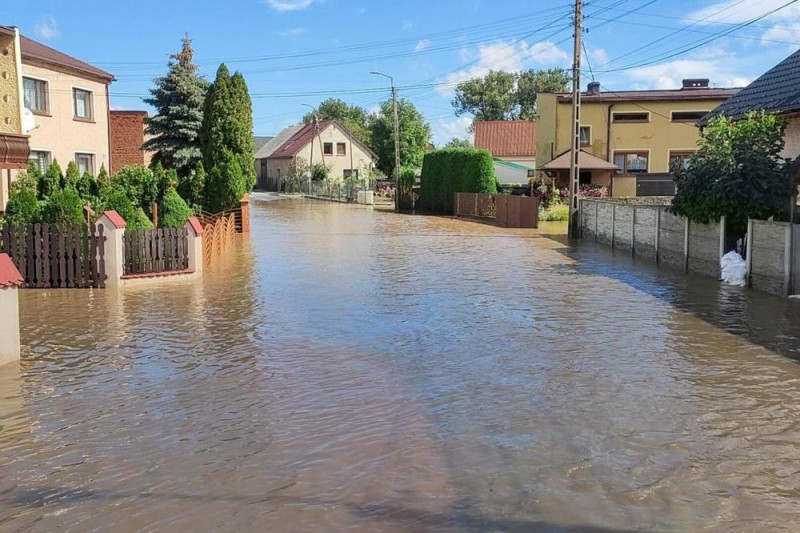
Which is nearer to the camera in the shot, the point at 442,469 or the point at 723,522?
the point at 723,522

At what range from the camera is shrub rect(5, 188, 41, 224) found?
603 inches

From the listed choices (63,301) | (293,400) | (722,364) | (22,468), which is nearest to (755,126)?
(722,364)

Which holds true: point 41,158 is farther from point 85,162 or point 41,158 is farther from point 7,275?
point 7,275

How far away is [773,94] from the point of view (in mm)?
20234

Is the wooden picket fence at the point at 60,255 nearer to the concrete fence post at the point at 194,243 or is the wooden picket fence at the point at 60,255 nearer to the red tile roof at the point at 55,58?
the concrete fence post at the point at 194,243

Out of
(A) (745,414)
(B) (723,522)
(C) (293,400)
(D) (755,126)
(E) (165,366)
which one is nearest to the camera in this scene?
(B) (723,522)

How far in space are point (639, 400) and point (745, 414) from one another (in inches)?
36.2

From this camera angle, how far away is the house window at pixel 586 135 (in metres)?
43.9

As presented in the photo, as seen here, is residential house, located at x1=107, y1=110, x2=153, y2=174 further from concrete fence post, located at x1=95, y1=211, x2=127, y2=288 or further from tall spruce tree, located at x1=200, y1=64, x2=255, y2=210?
concrete fence post, located at x1=95, y1=211, x2=127, y2=288

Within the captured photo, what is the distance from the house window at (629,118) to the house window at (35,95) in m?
29.7

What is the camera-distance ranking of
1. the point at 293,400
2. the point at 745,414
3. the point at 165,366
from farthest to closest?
1. the point at 165,366
2. the point at 293,400
3. the point at 745,414

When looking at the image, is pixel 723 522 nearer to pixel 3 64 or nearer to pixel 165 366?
pixel 165 366

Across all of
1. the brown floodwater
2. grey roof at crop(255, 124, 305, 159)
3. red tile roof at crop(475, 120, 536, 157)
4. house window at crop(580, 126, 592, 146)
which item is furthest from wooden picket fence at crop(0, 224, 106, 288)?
grey roof at crop(255, 124, 305, 159)

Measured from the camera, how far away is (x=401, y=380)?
8070 mm
